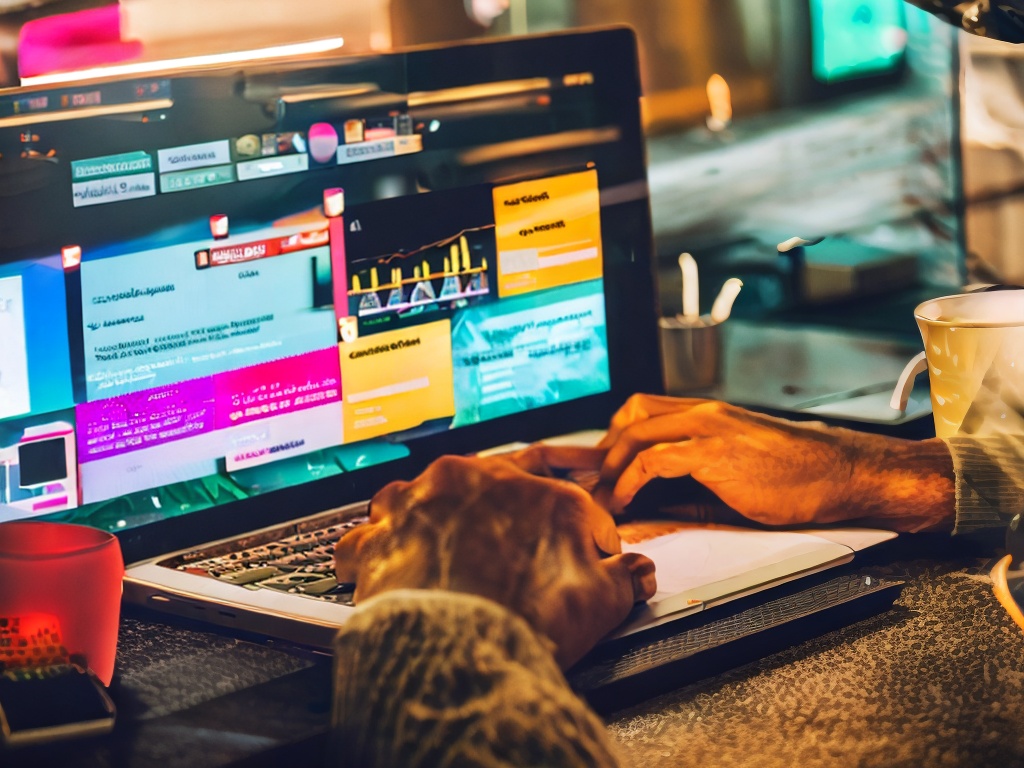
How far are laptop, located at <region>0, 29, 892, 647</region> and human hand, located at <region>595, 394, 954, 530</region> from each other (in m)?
0.08

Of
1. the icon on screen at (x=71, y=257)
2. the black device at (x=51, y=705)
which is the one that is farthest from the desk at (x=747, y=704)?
the icon on screen at (x=71, y=257)

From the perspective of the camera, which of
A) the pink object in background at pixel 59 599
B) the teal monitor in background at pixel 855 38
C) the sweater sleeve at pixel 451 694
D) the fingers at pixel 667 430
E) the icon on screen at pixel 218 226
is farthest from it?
the teal monitor in background at pixel 855 38

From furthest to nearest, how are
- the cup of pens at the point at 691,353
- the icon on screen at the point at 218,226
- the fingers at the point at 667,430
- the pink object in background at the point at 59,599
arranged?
the cup of pens at the point at 691,353
the fingers at the point at 667,430
the icon on screen at the point at 218,226
the pink object in background at the point at 59,599

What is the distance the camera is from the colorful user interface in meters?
0.69

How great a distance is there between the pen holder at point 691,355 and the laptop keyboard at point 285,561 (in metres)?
0.45

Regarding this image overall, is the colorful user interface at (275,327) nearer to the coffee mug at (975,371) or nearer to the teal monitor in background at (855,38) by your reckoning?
the coffee mug at (975,371)

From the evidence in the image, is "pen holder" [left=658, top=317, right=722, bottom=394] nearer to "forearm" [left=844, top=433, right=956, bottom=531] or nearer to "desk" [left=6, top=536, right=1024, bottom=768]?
"forearm" [left=844, top=433, right=956, bottom=531]

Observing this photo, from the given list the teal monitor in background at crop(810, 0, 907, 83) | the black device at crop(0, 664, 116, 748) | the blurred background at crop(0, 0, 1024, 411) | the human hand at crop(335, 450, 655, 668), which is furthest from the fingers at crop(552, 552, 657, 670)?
the teal monitor in background at crop(810, 0, 907, 83)

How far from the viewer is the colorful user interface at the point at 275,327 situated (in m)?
0.69

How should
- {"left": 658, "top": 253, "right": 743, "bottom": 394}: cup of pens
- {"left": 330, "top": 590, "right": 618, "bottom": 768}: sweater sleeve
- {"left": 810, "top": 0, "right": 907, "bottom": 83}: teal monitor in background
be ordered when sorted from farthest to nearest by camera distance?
{"left": 810, "top": 0, "right": 907, "bottom": 83}: teal monitor in background → {"left": 658, "top": 253, "right": 743, "bottom": 394}: cup of pens → {"left": 330, "top": 590, "right": 618, "bottom": 768}: sweater sleeve

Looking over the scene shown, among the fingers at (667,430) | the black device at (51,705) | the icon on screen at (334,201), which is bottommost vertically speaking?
the black device at (51,705)

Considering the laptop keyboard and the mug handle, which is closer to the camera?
the laptop keyboard

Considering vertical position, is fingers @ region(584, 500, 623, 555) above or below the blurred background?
below

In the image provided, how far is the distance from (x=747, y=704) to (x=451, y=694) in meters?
0.19
